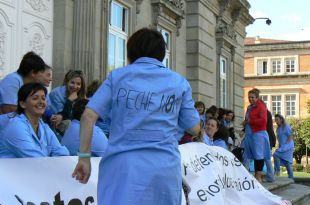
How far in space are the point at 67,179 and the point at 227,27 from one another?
1700cm

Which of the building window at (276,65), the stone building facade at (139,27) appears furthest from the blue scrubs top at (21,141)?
the building window at (276,65)

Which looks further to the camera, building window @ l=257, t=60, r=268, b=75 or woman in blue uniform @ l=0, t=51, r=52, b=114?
building window @ l=257, t=60, r=268, b=75

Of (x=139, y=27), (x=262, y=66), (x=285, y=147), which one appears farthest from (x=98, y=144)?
(x=262, y=66)

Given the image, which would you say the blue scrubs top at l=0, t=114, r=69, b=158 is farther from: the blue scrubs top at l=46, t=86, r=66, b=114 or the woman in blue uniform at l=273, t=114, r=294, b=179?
the woman in blue uniform at l=273, t=114, r=294, b=179

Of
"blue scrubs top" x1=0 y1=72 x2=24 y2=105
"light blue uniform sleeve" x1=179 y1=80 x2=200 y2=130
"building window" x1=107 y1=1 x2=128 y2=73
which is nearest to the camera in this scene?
"light blue uniform sleeve" x1=179 y1=80 x2=200 y2=130

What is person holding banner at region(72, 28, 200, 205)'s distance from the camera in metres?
3.54

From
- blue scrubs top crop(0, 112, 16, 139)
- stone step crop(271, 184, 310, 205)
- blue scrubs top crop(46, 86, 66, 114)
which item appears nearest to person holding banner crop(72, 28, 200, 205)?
blue scrubs top crop(0, 112, 16, 139)

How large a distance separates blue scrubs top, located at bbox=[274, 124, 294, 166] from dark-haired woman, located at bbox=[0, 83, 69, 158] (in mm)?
11726

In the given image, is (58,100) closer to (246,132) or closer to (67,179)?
Result: (67,179)

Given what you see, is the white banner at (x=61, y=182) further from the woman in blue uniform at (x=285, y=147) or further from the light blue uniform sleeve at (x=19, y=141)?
the woman in blue uniform at (x=285, y=147)

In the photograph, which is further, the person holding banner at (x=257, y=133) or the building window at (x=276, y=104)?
the building window at (x=276, y=104)

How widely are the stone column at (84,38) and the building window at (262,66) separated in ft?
177

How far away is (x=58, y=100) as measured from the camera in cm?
709

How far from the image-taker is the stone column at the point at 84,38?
35.0 ft
